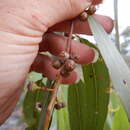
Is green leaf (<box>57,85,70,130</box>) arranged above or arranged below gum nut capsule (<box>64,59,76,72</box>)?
below

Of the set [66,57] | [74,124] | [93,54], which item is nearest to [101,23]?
[93,54]

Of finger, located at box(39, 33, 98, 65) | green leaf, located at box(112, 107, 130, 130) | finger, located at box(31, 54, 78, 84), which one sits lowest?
green leaf, located at box(112, 107, 130, 130)

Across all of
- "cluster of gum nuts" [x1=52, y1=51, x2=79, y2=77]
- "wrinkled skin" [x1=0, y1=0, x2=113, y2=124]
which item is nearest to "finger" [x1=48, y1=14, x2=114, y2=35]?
"wrinkled skin" [x1=0, y1=0, x2=113, y2=124]

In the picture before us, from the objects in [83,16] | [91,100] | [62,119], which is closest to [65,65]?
[83,16]

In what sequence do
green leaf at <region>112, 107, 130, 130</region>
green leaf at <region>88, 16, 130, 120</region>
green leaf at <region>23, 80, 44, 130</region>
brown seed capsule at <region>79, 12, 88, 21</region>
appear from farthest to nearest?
green leaf at <region>23, 80, 44, 130</region>
green leaf at <region>112, 107, 130, 130</region>
brown seed capsule at <region>79, 12, 88, 21</region>
green leaf at <region>88, 16, 130, 120</region>

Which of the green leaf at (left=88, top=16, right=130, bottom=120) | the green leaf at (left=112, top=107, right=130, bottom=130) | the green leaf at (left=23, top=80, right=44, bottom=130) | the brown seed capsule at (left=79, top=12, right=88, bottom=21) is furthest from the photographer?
the green leaf at (left=23, top=80, right=44, bottom=130)

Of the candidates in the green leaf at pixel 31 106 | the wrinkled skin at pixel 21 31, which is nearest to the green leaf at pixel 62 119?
the green leaf at pixel 31 106

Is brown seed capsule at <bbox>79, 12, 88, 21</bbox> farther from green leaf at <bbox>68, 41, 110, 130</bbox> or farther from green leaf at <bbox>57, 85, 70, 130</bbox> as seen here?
green leaf at <bbox>57, 85, 70, 130</bbox>

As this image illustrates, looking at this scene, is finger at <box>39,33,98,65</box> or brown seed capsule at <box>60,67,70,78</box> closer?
brown seed capsule at <box>60,67,70,78</box>
